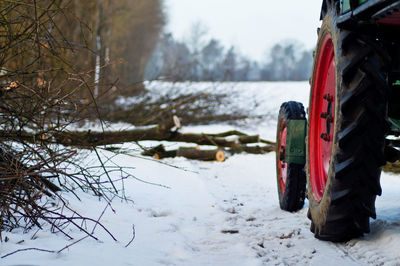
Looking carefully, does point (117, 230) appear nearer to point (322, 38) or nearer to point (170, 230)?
point (170, 230)

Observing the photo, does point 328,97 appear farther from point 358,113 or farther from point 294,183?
point 294,183

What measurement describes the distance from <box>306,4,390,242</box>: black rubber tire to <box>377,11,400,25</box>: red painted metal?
126 millimetres

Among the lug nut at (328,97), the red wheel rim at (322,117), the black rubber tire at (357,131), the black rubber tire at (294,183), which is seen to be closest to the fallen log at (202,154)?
the black rubber tire at (294,183)

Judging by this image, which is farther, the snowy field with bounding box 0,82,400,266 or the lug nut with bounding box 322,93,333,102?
the lug nut with bounding box 322,93,333,102

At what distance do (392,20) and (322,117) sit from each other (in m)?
0.85

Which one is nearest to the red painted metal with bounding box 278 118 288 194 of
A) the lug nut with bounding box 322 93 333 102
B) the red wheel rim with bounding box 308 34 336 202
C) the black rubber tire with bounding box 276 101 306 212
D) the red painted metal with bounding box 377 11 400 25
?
the black rubber tire with bounding box 276 101 306 212

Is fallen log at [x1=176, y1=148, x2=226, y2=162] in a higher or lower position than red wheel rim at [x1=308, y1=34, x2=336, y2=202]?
lower

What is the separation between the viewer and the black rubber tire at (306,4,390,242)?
2.66 m

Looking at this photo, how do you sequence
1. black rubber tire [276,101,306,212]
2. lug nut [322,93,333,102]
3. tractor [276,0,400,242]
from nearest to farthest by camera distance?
1. tractor [276,0,400,242]
2. lug nut [322,93,333,102]
3. black rubber tire [276,101,306,212]

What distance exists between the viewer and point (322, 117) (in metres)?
3.27

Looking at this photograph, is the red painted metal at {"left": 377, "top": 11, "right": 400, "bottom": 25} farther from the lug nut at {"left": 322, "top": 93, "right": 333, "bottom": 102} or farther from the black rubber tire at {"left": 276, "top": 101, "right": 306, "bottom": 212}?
the black rubber tire at {"left": 276, "top": 101, "right": 306, "bottom": 212}

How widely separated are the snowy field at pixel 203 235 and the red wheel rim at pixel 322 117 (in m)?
0.42

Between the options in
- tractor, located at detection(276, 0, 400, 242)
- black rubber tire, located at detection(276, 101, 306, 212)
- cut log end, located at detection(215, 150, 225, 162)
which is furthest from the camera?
cut log end, located at detection(215, 150, 225, 162)

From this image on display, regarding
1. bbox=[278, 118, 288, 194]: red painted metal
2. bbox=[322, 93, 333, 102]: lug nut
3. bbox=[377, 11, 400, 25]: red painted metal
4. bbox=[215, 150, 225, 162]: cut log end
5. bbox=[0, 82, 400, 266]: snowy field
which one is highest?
bbox=[377, 11, 400, 25]: red painted metal
